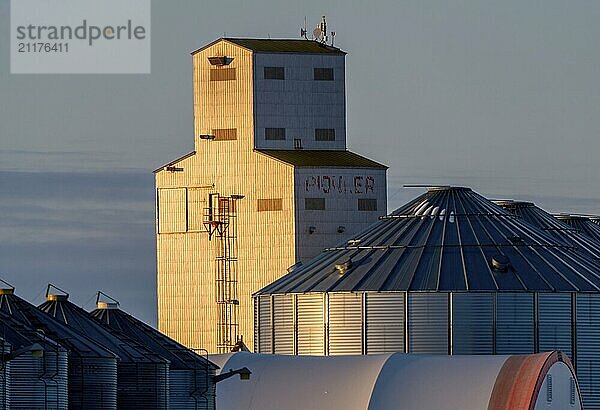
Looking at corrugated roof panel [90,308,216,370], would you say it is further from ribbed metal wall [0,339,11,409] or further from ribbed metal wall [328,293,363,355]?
ribbed metal wall [328,293,363,355]

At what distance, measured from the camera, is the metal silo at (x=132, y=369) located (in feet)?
269

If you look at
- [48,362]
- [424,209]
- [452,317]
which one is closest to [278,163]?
[424,209]

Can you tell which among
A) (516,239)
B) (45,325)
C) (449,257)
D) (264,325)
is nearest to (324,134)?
(264,325)

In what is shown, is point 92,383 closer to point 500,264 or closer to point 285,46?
point 500,264

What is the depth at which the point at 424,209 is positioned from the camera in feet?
406

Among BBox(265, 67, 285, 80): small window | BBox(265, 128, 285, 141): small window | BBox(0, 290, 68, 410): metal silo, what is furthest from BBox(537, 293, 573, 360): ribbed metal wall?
BBox(0, 290, 68, 410): metal silo

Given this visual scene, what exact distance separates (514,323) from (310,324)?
437 inches

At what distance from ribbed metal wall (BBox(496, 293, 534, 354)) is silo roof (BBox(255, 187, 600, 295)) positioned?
575 millimetres

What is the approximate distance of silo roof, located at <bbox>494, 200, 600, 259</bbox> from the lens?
420ft

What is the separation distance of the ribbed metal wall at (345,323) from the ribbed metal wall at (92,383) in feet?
122

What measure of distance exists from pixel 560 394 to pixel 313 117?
5288 cm

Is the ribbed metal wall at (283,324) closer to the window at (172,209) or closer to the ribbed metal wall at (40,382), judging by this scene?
the window at (172,209)

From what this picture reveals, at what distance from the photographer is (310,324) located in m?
117

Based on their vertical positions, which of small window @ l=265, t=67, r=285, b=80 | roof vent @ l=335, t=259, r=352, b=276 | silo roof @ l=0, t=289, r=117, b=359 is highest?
small window @ l=265, t=67, r=285, b=80
